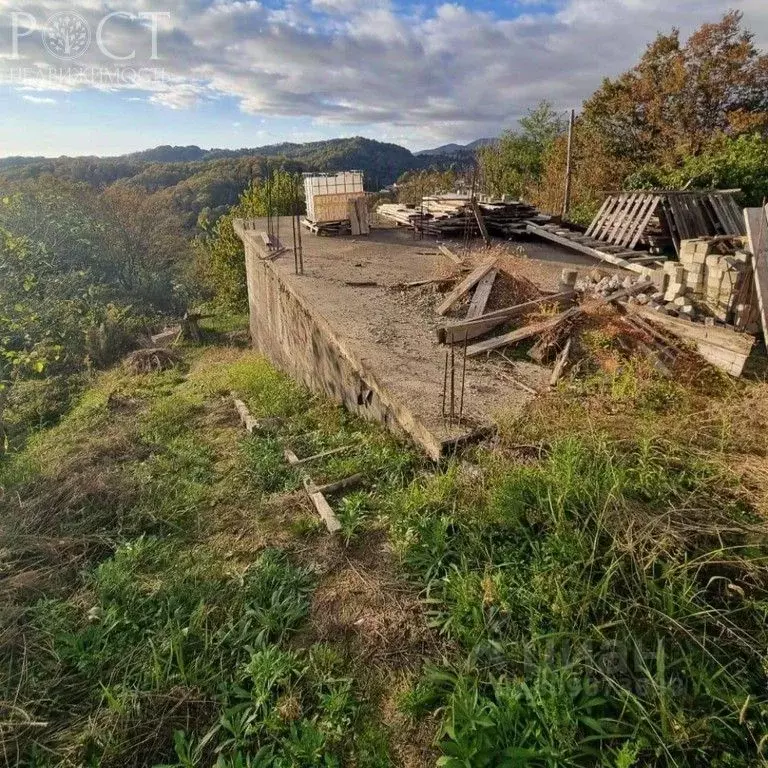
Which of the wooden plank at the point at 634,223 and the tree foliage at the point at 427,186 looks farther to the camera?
the tree foliage at the point at 427,186

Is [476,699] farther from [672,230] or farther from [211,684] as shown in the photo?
[672,230]

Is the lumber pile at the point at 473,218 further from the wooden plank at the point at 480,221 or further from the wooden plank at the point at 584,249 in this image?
the wooden plank at the point at 584,249

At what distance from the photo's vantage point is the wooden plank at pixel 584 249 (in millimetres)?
8277

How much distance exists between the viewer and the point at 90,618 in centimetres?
297

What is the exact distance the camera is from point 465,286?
21.2 feet

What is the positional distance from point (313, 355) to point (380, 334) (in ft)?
6.03

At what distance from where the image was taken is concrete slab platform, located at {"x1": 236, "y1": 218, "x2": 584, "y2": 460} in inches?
165

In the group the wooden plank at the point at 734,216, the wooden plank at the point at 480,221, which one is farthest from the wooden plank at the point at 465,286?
the wooden plank at the point at 734,216

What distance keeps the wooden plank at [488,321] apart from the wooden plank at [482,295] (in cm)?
29

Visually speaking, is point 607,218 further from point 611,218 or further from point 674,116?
point 674,116

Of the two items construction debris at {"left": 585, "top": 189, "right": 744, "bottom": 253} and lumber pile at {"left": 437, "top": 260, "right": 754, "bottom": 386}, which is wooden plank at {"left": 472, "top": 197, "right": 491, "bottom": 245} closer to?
construction debris at {"left": 585, "top": 189, "right": 744, "bottom": 253}

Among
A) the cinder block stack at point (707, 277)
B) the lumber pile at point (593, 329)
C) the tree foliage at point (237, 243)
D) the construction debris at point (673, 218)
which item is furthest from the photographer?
the tree foliage at point (237, 243)

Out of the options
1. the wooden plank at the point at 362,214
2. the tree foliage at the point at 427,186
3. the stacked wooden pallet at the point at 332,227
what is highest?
the tree foliage at the point at 427,186

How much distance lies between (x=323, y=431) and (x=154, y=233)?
90.2 feet
